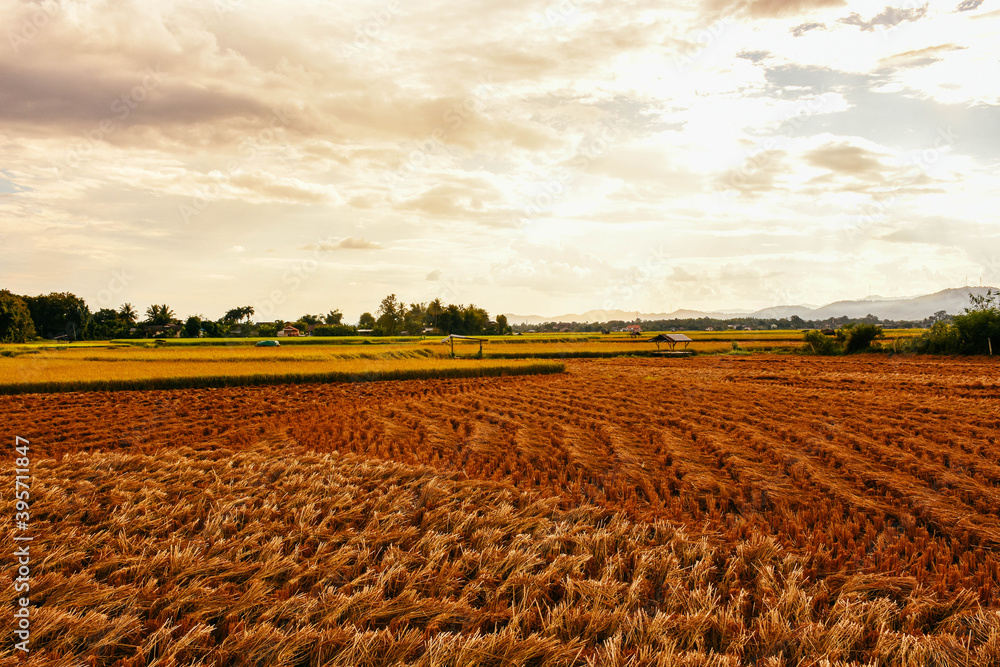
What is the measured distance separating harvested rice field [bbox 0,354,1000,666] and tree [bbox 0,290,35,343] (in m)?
61.5

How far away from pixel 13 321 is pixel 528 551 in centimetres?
7387

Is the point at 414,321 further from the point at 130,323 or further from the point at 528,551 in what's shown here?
the point at 528,551

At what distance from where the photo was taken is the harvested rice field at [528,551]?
132 inches

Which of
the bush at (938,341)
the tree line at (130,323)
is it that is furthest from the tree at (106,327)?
the bush at (938,341)

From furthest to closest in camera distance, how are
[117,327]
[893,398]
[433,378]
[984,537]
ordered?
[117,327] → [433,378] → [893,398] → [984,537]

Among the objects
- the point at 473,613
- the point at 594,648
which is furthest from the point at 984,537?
the point at 473,613

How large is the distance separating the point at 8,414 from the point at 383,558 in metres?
17.7

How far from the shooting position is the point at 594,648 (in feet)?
11.0

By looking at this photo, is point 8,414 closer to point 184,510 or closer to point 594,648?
point 184,510

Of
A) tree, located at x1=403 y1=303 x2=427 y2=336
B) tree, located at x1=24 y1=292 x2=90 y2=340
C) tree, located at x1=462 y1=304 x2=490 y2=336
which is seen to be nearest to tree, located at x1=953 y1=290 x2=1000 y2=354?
tree, located at x1=462 y1=304 x2=490 y2=336

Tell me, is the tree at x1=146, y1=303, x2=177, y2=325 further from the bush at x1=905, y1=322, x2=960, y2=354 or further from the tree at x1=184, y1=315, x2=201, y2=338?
the bush at x1=905, y1=322, x2=960, y2=354

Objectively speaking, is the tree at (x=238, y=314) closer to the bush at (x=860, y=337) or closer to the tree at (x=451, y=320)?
the tree at (x=451, y=320)

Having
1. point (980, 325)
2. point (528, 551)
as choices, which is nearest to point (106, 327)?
point (528, 551)

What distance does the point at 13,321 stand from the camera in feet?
180
